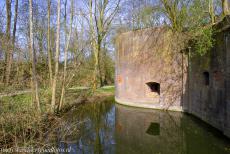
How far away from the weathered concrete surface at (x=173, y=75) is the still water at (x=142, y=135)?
0.63 m

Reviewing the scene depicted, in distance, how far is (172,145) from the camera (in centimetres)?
701

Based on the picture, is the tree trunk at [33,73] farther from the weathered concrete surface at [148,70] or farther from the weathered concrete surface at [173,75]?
the weathered concrete surface at [148,70]

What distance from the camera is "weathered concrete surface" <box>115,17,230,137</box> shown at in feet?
24.4

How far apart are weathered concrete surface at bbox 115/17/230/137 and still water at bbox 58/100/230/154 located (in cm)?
63

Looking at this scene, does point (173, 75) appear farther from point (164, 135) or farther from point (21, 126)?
point (21, 126)

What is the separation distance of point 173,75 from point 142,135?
4.69m

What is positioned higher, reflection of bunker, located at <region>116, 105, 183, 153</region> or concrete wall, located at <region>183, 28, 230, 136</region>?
concrete wall, located at <region>183, 28, 230, 136</region>

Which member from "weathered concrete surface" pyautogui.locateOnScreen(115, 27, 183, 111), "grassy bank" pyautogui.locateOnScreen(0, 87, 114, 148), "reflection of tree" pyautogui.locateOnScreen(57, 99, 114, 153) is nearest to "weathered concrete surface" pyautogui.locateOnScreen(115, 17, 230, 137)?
"weathered concrete surface" pyautogui.locateOnScreen(115, 27, 183, 111)

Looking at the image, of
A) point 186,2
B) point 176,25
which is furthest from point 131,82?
point 186,2

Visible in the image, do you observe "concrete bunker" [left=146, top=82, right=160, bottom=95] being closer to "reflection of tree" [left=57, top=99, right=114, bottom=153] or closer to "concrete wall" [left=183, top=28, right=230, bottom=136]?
"concrete wall" [left=183, top=28, right=230, bottom=136]

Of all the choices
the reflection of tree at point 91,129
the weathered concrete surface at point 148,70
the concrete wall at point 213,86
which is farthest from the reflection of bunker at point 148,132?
the concrete wall at point 213,86

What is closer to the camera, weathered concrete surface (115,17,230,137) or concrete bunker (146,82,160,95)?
weathered concrete surface (115,17,230,137)

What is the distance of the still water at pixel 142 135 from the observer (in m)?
6.64

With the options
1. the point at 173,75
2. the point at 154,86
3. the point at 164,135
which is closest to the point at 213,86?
the point at 164,135
